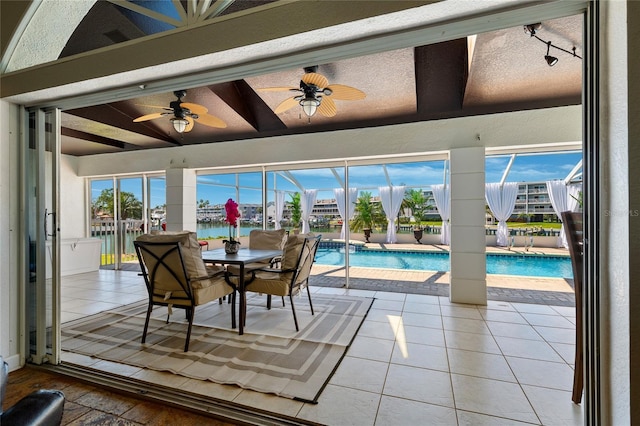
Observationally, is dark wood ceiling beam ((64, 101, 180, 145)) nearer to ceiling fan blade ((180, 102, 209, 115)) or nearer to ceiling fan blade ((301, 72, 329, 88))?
ceiling fan blade ((180, 102, 209, 115))

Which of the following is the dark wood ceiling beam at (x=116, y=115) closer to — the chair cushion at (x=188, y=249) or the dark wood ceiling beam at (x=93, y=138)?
the dark wood ceiling beam at (x=93, y=138)

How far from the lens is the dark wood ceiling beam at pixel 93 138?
5.16 meters

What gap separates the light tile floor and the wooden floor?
207 mm

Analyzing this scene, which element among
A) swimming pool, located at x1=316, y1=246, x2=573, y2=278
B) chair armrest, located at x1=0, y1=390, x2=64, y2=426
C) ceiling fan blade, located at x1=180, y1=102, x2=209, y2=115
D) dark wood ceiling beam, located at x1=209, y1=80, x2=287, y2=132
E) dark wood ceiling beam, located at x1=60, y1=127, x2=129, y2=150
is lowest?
swimming pool, located at x1=316, y1=246, x2=573, y2=278

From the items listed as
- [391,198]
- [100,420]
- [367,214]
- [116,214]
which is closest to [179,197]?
[116,214]

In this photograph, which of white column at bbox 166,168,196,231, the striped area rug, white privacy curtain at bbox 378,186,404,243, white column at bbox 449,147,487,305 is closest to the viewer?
the striped area rug

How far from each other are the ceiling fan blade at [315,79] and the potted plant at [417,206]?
254 inches

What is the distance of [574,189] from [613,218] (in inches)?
306

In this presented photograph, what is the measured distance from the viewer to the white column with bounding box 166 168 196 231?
5.68 m

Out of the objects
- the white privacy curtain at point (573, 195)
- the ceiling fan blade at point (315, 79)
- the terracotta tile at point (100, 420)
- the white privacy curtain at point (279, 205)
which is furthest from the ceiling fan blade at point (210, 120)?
the white privacy curtain at point (573, 195)

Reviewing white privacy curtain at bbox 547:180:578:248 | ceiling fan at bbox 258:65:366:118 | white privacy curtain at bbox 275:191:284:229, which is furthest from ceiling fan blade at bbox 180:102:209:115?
white privacy curtain at bbox 547:180:578:248

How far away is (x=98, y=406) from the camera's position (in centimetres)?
181

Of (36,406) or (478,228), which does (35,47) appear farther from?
(478,228)

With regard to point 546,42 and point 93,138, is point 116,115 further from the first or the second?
point 546,42
